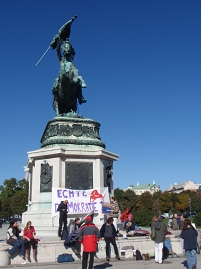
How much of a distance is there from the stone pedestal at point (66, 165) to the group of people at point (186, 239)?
4.45m

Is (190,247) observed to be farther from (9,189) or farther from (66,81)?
(9,189)

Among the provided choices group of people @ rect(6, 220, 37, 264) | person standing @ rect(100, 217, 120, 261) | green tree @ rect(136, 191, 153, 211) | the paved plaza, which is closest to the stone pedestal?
group of people @ rect(6, 220, 37, 264)

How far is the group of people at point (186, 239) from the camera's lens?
8.69 m

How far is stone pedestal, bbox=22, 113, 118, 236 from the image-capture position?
48.1ft

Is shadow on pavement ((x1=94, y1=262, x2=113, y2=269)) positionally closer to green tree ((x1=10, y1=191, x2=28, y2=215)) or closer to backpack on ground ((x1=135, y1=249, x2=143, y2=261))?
backpack on ground ((x1=135, y1=249, x2=143, y2=261))

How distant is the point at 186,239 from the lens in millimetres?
8859

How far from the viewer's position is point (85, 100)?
18.7 meters

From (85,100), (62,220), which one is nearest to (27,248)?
(62,220)

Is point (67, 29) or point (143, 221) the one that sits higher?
point (67, 29)

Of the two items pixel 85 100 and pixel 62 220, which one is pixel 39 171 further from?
pixel 85 100

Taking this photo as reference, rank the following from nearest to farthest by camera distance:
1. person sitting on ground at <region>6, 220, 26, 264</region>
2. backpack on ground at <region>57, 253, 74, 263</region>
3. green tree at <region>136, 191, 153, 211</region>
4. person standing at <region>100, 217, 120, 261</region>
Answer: person sitting on ground at <region>6, 220, 26, 264</region> < backpack on ground at <region>57, 253, 74, 263</region> < person standing at <region>100, 217, 120, 261</region> < green tree at <region>136, 191, 153, 211</region>

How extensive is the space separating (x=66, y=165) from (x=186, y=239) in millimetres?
7437

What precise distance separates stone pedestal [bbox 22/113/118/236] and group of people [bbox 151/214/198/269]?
4.45 m

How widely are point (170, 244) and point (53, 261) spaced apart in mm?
3937
